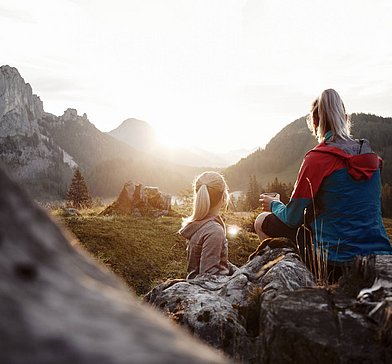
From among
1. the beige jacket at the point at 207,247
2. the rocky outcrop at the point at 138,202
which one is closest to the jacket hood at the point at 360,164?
the beige jacket at the point at 207,247

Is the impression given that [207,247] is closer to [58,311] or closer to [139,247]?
[58,311]

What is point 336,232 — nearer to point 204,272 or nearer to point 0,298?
point 204,272

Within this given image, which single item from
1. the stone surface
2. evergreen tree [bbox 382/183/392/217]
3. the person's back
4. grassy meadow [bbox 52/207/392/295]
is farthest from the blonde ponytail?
evergreen tree [bbox 382/183/392/217]

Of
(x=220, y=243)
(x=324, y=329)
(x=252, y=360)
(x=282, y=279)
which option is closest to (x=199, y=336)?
(x=252, y=360)

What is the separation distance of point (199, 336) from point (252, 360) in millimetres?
549

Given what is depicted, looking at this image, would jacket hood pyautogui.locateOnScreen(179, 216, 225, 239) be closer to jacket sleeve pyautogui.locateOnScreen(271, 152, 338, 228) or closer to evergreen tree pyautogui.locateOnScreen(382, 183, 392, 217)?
jacket sleeve pyautogui.locateOnScreen(271, 152, 338, 228)

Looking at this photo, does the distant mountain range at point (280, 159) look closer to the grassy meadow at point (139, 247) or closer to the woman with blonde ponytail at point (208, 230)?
the grassy meadow at point (139, 247)

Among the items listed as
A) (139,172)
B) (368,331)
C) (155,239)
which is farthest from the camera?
(139,172)

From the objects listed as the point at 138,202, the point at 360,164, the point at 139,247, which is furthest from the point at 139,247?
the point at 138,202

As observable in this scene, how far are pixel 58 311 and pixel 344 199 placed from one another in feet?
13.8

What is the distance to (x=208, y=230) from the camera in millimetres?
5457

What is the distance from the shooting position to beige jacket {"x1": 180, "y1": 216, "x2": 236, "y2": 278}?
5.35 m

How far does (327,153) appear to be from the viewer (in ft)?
14.9

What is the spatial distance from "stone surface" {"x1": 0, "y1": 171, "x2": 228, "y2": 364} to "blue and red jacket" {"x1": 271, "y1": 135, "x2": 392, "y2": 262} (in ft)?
12.0
